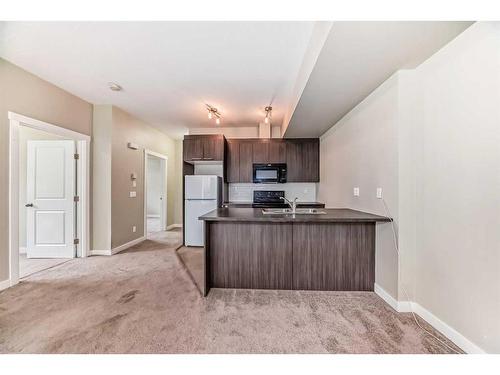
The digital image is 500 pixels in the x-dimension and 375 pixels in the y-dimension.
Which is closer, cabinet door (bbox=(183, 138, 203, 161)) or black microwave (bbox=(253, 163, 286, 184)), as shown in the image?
cabinet door (bbox=(183, 138, 203, 161))

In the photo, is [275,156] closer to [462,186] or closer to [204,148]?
[204,148]

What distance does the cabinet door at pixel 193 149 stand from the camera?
15.6 ft

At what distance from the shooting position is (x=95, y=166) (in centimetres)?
402

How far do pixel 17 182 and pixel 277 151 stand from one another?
4.06 meters

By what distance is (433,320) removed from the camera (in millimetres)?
1920

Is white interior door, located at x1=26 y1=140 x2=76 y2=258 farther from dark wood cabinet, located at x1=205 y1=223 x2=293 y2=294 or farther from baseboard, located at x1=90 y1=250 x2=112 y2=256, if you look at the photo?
dark wood cabinet, located at x1=205 y1=223 x2=293 y2=294

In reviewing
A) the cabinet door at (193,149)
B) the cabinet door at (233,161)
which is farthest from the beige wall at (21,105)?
the cabinet door at (233,161)

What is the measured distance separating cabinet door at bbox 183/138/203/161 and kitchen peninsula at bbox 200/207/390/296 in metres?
2.40

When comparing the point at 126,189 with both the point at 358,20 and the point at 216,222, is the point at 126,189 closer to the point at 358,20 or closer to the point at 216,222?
the point at 216,222

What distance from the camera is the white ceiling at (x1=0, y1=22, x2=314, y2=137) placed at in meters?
2.11

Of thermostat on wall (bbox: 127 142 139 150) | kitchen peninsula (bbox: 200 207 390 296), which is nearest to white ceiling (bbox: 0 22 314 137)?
thermostat on wall (bbox: 127 142 139 150)

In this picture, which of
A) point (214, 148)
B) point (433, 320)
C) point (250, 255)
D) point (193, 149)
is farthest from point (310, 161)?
point (433, 320)

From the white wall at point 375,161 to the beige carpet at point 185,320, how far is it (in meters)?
0.51

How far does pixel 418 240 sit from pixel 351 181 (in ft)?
4.18
